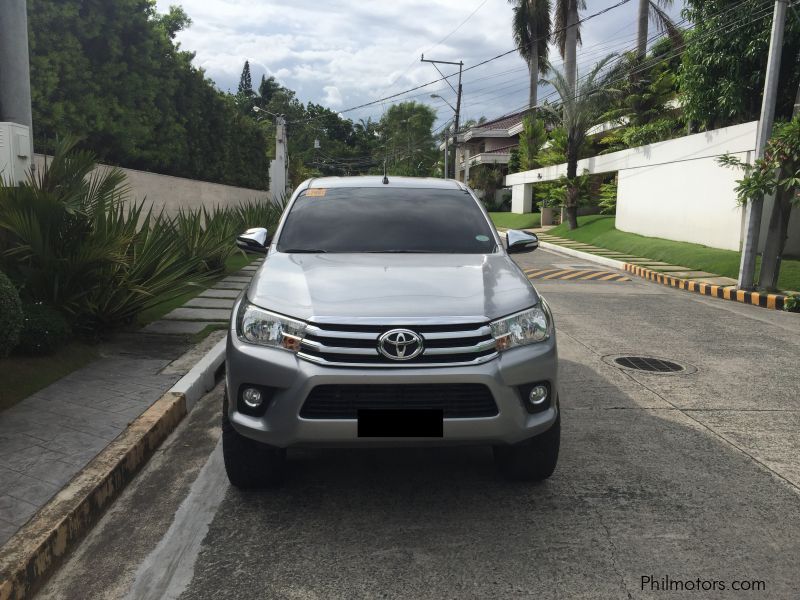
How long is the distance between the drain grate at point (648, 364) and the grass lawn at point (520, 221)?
29.1m

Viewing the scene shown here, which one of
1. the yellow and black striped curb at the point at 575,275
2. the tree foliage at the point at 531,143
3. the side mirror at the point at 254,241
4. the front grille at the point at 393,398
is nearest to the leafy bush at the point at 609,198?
the tree foliage at the point at 531,143

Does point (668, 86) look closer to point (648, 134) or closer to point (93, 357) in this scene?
point (648, 134)

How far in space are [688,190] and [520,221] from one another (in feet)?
60.2

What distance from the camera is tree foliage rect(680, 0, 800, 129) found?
55.6ft

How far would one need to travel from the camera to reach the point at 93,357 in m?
6.29

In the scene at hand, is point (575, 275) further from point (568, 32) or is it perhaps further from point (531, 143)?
point (531, 143)

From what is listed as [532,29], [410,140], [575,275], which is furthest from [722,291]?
[410,140]

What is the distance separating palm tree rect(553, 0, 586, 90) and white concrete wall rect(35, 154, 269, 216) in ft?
59.0

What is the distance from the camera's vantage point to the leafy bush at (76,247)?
20.0 ft

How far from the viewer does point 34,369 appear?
555 centimetres

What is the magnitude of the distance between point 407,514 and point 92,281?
4272mm

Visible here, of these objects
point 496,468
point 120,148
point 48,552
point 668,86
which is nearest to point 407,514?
point 496,468

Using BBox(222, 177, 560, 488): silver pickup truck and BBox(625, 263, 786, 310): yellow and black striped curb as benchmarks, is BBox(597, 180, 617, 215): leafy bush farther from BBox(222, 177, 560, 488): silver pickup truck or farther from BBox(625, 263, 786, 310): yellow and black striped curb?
BBox(222, 177, 560, 488): silver pickup truck

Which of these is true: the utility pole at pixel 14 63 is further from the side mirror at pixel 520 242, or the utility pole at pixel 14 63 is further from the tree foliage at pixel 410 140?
the tree foliage at pixel 410 140
